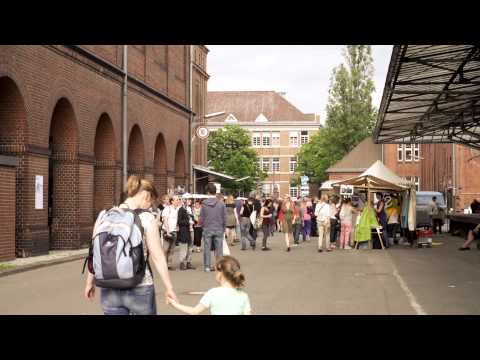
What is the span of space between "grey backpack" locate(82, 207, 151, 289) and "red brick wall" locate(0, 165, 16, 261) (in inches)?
582

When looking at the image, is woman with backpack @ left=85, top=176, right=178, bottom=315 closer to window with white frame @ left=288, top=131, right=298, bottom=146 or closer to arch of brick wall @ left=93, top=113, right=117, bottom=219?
arch of brick wall @ left=93, top=113, right=117, bottom=219

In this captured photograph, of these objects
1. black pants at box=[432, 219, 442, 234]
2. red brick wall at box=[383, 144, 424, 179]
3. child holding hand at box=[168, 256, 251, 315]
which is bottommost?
black pants at box=[432, 219, 442, 234]

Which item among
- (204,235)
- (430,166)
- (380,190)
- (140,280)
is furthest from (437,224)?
(430,166)

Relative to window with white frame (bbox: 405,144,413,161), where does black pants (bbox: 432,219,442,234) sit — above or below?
below

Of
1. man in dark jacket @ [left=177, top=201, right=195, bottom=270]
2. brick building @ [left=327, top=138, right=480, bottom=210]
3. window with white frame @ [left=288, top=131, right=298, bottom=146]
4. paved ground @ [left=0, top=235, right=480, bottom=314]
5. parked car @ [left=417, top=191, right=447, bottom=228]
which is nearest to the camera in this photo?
paved ground @ [left=0, top=235, right=480, bottom=314]

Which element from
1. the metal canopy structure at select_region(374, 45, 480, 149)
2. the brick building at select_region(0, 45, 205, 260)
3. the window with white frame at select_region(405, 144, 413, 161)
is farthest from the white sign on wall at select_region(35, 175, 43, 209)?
the window with white frame at select_region(405, 144, 413, 161)

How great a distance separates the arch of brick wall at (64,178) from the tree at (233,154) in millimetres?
59773

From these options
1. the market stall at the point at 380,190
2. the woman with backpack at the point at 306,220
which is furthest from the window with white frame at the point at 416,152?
the market stall at the point at 380,190

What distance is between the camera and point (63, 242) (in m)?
26.2

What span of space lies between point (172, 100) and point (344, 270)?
2360 cm

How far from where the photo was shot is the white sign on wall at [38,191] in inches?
892

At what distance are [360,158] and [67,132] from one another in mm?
61642

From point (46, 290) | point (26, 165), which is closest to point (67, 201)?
point (26, 165)

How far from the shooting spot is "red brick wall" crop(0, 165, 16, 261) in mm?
20266
